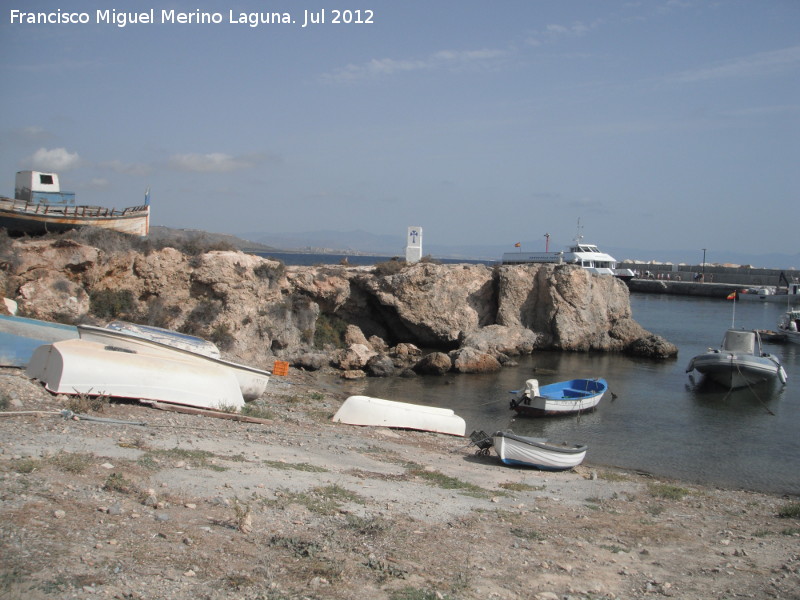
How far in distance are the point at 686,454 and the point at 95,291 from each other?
69.6 ft

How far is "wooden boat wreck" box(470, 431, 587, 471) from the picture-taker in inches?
568

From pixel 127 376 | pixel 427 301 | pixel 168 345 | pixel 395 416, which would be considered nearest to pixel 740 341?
pixel 427 301

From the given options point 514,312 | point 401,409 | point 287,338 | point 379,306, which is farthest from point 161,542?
point 514,312

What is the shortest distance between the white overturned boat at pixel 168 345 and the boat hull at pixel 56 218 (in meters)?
10.3

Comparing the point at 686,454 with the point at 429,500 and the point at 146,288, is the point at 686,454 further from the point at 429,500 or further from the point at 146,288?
the point at 146,288

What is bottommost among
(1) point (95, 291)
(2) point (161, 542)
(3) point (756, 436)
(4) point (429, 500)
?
(3) point (756, 436)

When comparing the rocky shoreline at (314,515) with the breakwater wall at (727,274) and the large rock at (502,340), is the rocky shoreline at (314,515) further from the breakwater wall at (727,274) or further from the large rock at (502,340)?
the breakwater wall at (727,274)

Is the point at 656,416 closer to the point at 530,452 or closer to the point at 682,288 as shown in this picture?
the point at 530,452

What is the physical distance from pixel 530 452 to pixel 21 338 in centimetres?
1245

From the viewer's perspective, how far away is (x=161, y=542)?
6828mm

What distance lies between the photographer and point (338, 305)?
33781mm

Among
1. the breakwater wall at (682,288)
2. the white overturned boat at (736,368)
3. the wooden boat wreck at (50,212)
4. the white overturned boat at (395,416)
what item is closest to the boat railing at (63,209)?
the wooden boat wreck at (50,212)

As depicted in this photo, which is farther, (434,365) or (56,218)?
(434,365)

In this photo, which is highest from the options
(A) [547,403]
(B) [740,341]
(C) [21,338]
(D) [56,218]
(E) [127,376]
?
(D) [56,218]
